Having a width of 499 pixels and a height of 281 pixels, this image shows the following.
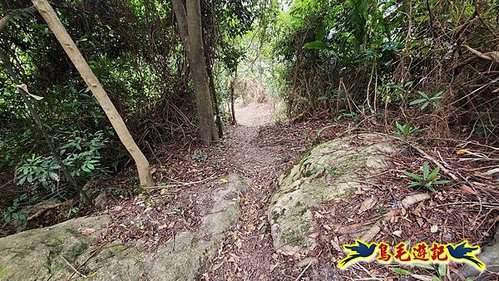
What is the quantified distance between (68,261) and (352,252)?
205cm

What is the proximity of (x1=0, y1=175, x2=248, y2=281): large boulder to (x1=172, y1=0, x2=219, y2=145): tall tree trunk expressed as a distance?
1.82 meters

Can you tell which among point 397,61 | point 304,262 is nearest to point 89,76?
point 304,262

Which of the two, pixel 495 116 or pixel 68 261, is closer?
pixel 68 261

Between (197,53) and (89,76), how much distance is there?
1.59 m

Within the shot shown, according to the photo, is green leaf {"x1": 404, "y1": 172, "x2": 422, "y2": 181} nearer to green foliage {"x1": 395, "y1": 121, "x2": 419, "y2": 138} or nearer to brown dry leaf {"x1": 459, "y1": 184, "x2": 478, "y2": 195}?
brown dry leaf {"x1": 459, "y1": 184, "x2": 478, "y2": 195}

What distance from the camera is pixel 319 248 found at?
157 centimetres

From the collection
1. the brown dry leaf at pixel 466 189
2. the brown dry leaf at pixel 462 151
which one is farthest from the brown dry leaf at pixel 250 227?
the brown dry leaf at pixel 462 151

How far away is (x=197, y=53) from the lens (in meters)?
3.29

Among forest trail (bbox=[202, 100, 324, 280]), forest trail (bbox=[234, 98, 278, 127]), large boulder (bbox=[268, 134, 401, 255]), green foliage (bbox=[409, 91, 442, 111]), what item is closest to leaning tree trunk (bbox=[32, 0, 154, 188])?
forest trail (bbox=[202, 100, 324, 280])

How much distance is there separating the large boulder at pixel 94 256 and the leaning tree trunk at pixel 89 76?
686 millimetres

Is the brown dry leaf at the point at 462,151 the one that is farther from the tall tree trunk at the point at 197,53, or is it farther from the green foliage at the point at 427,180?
the tall tree trunk at the point at 197,53

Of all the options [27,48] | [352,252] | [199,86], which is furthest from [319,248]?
[27,48]

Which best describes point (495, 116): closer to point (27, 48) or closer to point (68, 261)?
point (68, 261)

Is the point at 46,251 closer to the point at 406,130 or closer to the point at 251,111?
the point at 406,130
